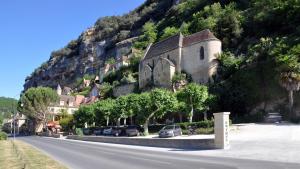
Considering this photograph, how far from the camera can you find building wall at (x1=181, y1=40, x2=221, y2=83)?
66625 mm

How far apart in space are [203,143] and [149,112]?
23768mm

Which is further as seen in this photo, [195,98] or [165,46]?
[165,46]

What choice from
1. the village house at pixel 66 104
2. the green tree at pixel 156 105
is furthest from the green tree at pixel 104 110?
the village house at pixel 66 104

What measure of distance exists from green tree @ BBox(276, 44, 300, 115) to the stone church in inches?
727

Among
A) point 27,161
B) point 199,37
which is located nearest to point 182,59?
point 199,37

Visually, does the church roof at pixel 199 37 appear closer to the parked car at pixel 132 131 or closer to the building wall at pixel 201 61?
the building wall at pixel 201 61

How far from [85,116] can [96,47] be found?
8621cm

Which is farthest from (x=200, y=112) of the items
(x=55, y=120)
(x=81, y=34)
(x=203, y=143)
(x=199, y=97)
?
(x=81, y=34)

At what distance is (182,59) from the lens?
73625mm

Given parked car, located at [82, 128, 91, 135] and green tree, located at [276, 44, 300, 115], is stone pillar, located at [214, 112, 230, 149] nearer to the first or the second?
green tree, located at [276, 44, 300, 115]

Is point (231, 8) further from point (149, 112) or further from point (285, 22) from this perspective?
point (149, 112)

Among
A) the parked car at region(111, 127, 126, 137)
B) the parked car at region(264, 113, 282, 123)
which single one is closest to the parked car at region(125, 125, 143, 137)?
the parked car at region(111, 127, 126, 137)

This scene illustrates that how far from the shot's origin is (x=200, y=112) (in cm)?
5731

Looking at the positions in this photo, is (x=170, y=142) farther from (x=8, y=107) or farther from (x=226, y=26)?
(x=8, y=107)
